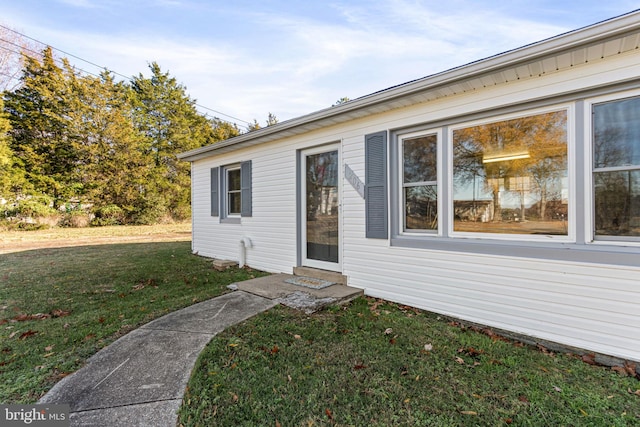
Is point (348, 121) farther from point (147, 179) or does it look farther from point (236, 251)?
point (147, 179)

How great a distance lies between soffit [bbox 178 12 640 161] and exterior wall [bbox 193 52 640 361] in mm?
87

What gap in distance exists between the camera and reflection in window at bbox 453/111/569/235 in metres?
2.97

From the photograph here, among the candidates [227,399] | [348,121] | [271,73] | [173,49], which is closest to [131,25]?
[173,49]

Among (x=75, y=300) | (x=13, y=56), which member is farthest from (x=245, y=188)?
(x=13, y=56)

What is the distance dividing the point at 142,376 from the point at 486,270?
3.42m

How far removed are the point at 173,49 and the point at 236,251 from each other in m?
7.99

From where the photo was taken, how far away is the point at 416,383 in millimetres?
2176

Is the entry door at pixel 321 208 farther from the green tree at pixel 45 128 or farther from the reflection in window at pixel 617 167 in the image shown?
the green tree at pixel 45 128

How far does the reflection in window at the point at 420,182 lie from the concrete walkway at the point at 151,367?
57.8 inches

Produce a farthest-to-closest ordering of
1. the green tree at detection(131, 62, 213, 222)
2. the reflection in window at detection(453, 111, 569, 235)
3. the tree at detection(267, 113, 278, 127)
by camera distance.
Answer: the tree at detection(267, 113, 278, 127)
the green tree at detection(131, 62, 213, 222)
the reflection in window at detection(453, 111, 569, 235)

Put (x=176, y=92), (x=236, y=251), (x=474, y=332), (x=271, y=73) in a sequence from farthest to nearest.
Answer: (x=176, y=92) → (x=271, y=73) → (x=236, y=251) → (x=474, y=332)

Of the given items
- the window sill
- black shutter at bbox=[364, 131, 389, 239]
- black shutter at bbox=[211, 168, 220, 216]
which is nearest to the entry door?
black shutter at bbox=[364, 131, 389, 239]

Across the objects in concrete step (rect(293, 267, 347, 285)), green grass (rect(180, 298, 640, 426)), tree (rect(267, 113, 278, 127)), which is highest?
tree (rect(267, 113, 278, 127))

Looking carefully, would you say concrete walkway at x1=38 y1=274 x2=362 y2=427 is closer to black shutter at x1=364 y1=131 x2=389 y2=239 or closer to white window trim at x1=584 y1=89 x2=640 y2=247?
black shutter at x1=364 y1=131 x2=389 y2=239
